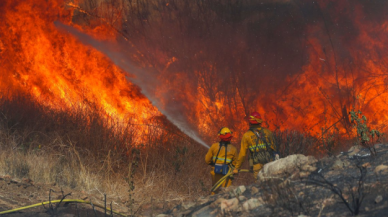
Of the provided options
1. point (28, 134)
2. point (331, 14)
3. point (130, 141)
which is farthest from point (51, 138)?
point (331, 14)

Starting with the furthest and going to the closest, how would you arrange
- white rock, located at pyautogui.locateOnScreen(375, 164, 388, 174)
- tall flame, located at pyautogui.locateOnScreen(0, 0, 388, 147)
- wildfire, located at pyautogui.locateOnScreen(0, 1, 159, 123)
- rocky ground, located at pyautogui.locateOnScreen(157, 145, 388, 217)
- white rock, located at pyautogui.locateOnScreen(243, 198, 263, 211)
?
wildfire, located at pyautogui.locateOnScreen(0, 1, 159, 123) → tall flame, located at pyautogui.locateOnScreen(0, 0, 388, 147) → white rock, located at pyautogui.locateOnScreen(375, 164, 388, 174) → white rock, located at pyautogui.locateOnScreen(243, 198, 263, 211) → rocky ground, located at pyautogui.locateOnScreen(157, 145, 388, 217)

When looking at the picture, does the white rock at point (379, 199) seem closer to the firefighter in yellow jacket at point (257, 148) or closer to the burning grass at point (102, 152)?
the firefighter in yellow jacket at point (257, 148)

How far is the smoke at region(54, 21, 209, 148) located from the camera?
14.9 meters

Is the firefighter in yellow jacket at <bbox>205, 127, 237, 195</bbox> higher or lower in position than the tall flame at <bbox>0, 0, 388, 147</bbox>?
lower

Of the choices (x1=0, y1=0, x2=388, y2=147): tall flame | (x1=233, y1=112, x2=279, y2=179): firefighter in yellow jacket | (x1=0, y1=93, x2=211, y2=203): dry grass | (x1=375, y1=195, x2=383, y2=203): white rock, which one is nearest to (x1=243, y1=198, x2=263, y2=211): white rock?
(x1=375, y1=195, x2=383, y2=203): white rock

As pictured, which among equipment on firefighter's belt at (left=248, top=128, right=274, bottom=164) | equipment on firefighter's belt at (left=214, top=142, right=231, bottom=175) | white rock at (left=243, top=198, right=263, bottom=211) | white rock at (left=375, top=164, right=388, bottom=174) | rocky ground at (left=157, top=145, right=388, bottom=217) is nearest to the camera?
rocky ground at (left=157, top=145, right=388, bottom=217)

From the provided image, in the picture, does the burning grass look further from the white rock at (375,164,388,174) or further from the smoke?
the white rock at (375,164,388,174)

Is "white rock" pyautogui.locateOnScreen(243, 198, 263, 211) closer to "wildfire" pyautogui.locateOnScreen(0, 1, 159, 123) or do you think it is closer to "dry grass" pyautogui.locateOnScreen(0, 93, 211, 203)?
"dry grass" pyautogui.locateOnScreen(0, 93, 211, 203)

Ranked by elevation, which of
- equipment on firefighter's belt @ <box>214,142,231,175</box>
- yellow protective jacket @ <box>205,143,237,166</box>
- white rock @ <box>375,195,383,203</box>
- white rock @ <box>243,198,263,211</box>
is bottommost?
white rock @ <box>375,195,383,203</box>

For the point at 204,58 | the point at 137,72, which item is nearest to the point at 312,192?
the point at 137,72

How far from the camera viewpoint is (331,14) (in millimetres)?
15484

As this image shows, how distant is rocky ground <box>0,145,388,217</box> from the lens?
3.76m

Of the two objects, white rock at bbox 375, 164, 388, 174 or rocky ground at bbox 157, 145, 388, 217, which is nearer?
rocky ground at bbox 157, 145, 388, 217

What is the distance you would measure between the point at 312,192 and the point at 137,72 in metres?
11.7
